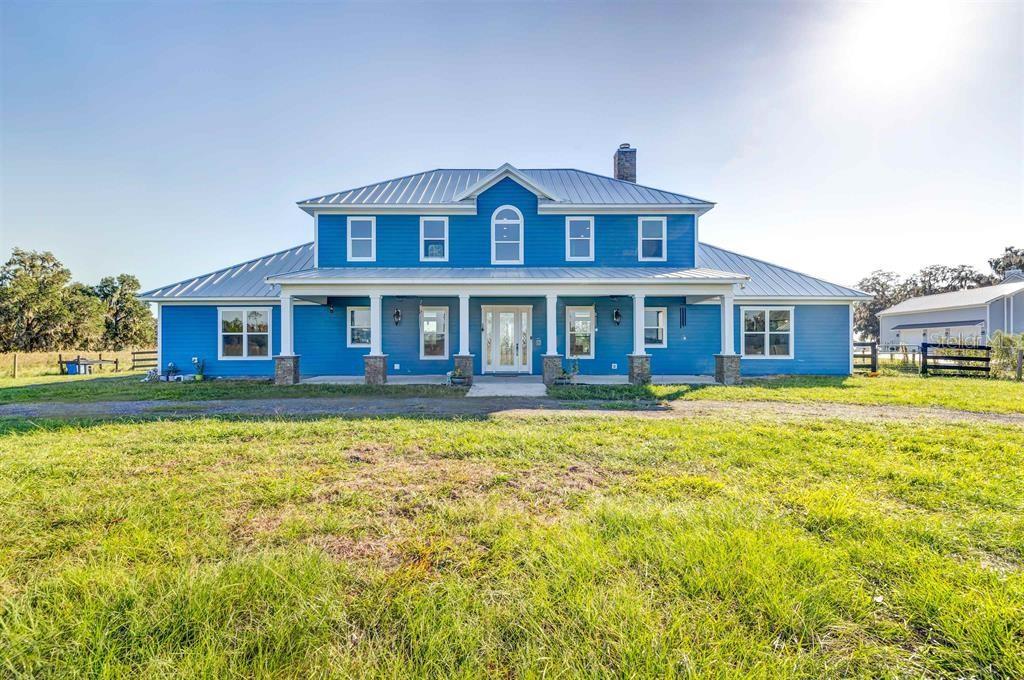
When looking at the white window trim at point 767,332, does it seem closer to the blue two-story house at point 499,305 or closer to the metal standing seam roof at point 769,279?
the blue two-story house at point 499,305

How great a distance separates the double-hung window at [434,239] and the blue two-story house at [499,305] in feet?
0.13

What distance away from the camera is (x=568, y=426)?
22.3ft

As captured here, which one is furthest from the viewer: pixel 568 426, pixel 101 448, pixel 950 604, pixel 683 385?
pixel 683 385

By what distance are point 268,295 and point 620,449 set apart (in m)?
13.8

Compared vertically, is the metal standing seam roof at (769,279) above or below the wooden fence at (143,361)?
above

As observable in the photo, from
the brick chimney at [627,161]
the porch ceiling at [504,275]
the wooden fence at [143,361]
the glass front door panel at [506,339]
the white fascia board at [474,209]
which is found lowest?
the wooden fence at [143,361]

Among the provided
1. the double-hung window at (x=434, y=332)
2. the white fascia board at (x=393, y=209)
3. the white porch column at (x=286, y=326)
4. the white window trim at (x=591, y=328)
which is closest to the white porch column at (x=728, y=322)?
the white window trim at (x=591, y=328)

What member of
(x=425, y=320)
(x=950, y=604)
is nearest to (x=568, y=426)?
(x=950, y=604)

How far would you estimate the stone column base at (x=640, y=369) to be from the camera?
12.4 m

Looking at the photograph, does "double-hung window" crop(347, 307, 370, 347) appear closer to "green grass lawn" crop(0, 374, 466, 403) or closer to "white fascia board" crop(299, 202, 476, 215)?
"green grass lawn" crop(0, 374, 466, 403)

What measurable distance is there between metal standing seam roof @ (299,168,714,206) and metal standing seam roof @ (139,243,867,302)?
7.99ft

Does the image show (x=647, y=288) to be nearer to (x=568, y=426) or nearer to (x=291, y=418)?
(x=568, y=426)

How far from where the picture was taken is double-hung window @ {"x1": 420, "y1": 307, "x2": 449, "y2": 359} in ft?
48.9

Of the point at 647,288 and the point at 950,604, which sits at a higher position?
the point at 647,288
